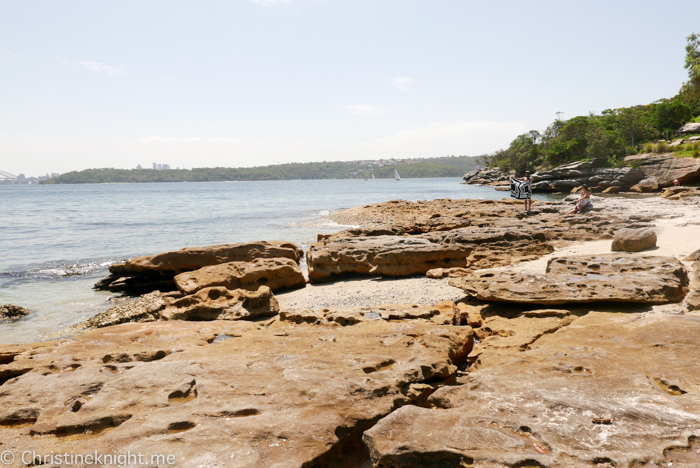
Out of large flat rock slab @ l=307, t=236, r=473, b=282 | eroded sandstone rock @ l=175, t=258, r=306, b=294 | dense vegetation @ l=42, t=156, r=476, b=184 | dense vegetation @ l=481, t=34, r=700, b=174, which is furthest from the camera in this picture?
dense vegetation @ l=42, t=156, r=476, b=184

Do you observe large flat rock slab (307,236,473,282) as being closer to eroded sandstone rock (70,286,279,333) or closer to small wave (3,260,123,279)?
eroded sandstone rock (70,286,279,333)

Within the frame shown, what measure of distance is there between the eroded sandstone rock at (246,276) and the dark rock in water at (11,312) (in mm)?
3388

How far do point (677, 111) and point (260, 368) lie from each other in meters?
68.2

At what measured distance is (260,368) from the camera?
388 centimetres

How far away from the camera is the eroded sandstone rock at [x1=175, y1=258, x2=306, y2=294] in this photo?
9016 millimetres

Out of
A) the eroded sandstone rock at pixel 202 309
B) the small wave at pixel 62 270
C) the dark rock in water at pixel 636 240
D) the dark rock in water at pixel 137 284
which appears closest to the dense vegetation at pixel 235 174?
the small wave at pixel 62 270

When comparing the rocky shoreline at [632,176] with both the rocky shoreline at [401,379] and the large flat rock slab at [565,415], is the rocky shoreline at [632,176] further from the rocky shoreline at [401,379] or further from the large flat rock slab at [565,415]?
the large flat rock slab at [565,415]

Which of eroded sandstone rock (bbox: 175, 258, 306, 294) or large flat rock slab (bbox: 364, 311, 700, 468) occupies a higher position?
large flat rock slab (bbox: 364, 311, 700, 468)

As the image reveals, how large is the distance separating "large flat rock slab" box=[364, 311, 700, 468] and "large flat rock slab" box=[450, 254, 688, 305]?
1640mm

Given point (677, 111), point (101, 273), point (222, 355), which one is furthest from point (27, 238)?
point (677, 111)

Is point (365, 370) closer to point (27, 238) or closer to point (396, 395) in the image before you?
point (396, 395)

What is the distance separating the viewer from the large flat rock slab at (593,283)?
221 inches

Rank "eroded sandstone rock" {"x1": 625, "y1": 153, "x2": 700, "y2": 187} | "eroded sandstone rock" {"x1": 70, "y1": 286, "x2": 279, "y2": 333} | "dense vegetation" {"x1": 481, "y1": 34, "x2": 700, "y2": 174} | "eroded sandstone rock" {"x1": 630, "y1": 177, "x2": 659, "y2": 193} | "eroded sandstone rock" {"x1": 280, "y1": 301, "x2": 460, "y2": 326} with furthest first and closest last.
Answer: "dense vegetation" {"x1": 481, "y1": 34, "x2": 700, "y2": 174}, "eroded sandstone rock" {"x1": 630, "y1": 177, "x2": 659, "y2": 193}, "eroded sandstone rock" {"x1": 625, "y1": 153, "x2": 700, "y2": 187}, "eroded sandstone rock" {"x1": 70, "y1": 286, "x2": 279, "y2": 333}, "eroded sandstone rock" {"x1": 280, "y1": 301, "x2": 460, "y2": 326}

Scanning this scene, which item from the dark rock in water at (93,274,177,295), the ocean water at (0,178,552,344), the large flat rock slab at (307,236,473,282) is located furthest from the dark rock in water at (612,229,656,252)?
the ocean water at (0,178,552,344)
